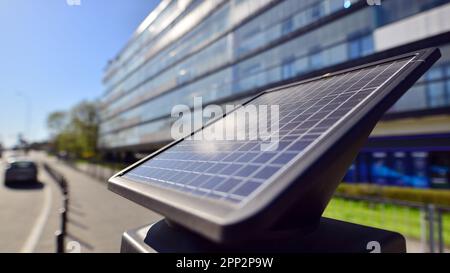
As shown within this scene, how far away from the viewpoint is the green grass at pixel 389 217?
24.2ft

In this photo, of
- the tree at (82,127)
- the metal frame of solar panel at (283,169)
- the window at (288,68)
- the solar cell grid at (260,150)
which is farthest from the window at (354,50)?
the tree at (82,127)

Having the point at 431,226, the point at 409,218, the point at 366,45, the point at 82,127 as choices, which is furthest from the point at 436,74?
the point at 82,127

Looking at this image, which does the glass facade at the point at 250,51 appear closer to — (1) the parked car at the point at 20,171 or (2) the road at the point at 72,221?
(2) the road at the point at 72,221

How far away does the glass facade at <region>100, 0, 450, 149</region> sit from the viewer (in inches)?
510

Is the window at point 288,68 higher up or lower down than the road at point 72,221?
higher up

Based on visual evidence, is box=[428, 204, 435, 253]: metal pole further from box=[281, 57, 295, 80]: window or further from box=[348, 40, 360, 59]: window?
box=[281, 57, 295, 80]: window

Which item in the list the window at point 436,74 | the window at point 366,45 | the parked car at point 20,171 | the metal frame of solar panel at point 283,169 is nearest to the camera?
the metal frame of solar panel at point 283,169

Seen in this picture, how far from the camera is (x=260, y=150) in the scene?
1.65 m

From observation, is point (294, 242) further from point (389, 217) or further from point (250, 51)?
point (250, 51)

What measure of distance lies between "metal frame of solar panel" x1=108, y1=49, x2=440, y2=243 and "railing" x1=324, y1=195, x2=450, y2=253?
4.02 m

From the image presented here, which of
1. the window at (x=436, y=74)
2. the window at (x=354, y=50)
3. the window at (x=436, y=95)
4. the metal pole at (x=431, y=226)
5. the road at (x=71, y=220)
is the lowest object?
the road at (x=71, y=220)

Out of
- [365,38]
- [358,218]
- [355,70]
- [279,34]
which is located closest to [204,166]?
[355,70]

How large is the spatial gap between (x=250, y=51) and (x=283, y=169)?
22.7m
